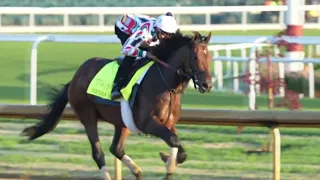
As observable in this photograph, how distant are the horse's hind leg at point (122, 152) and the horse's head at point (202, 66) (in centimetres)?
88

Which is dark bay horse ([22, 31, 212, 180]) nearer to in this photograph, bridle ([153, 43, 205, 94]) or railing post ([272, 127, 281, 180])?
bridle ([153, 43, 205, 94])

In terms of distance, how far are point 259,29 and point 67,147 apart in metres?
6.54

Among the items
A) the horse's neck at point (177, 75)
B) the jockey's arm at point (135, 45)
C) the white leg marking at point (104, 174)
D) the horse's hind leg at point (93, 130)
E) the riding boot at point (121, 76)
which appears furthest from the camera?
the horse's hind leg at point (93, 130)

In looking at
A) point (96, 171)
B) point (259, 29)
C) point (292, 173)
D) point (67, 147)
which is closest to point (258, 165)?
point (292, 173)

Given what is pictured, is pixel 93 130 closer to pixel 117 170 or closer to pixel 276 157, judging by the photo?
pixel 117 170

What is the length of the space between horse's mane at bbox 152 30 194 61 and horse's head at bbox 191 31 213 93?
0.38 ft

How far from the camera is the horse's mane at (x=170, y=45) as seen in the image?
6.32 meters

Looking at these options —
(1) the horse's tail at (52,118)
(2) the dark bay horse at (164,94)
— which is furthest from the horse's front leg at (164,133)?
(1) the horse's tail at (52,118)

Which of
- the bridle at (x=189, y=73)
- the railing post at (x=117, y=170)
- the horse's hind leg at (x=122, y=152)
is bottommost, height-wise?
the railing post at (x=117, y=170)

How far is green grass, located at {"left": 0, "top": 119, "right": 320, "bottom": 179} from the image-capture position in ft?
24.1

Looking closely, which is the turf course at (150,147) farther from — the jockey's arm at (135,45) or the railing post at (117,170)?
the jockey's arm at (135,45)

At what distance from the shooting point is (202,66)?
604cm

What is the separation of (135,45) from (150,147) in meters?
2.06

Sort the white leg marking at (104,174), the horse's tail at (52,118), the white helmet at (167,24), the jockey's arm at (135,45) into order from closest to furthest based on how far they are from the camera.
→ the white helmet at (167,24), the jockey's arm at (135,45), the white leg marking at (104,174), the horse's tail at (52,118)
